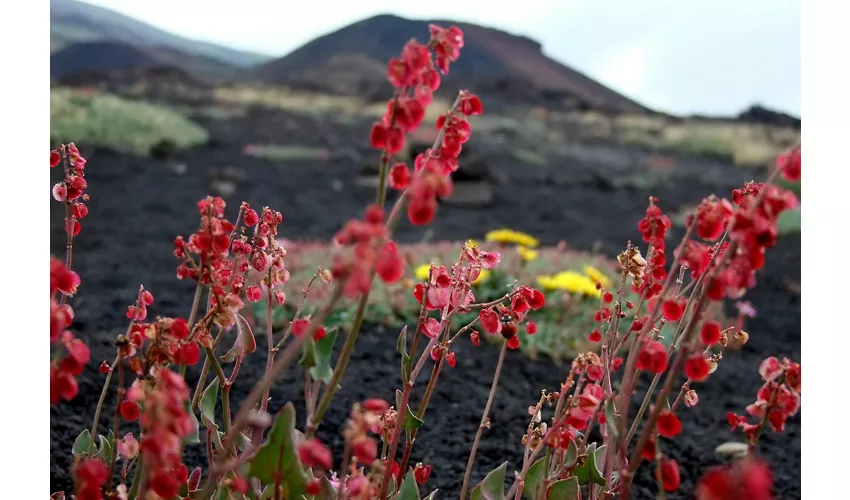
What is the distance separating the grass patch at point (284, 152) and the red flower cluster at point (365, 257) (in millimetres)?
6708

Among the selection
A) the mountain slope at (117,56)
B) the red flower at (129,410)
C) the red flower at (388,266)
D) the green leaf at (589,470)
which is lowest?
the green leaf at (589,470)

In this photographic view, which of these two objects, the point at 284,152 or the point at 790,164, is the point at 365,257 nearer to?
the point at 790,164

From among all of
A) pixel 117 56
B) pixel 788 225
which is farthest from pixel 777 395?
pixel 788 225

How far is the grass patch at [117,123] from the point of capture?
19.9 ft

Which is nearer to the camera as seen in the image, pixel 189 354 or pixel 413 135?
pixel 189 354

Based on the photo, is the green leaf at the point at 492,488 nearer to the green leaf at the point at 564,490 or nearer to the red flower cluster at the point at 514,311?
the green leaf at the point at 564,490

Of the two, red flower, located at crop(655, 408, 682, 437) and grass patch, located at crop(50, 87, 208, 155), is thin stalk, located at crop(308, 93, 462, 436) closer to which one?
red flower, located at crop(655, 408, 682, 437)

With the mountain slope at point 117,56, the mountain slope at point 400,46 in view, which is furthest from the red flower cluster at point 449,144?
the mountain slope at point 400,46

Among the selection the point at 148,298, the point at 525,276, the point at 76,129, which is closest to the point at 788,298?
the point at 525,276

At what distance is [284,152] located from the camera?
7.27 metres

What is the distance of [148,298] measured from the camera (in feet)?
3.37

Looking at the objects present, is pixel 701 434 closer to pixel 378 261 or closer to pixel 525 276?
pixel 525 276

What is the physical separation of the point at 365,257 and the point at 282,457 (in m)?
0.28

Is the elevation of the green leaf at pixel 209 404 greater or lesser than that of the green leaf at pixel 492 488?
greater
